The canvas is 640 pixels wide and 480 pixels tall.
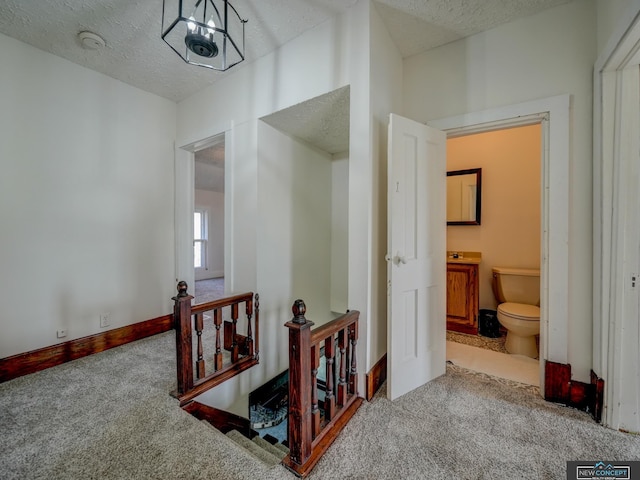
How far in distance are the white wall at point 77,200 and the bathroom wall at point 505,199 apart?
355 centimetres

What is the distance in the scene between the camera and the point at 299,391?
4.01 ft

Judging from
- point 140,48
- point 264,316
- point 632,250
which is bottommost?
point 264,316

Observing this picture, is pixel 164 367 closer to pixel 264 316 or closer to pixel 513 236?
pixel 264 316

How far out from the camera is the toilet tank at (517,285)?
2.68m

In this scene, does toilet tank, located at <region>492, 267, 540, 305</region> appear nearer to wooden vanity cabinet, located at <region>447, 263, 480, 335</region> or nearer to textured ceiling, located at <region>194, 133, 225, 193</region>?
wooden vanity cabinet, located at <region>447, 263, 480, 335</region>

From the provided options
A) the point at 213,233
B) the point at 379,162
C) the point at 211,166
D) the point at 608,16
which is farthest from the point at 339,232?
the point at 213,233

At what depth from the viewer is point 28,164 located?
6.75 ft

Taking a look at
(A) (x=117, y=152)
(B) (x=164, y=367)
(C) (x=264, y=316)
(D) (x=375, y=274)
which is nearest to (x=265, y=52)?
(A) (x=117, y=152)

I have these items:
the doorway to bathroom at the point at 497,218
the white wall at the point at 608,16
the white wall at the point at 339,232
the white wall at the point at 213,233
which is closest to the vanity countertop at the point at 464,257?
the doorway to bathroom at the point at 497,218

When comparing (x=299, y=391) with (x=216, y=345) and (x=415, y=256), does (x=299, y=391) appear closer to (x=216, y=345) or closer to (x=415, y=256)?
(x=216, y=345)

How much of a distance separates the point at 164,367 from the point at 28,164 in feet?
6.33

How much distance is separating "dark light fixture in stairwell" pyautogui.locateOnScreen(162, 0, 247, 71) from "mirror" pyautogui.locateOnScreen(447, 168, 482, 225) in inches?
106

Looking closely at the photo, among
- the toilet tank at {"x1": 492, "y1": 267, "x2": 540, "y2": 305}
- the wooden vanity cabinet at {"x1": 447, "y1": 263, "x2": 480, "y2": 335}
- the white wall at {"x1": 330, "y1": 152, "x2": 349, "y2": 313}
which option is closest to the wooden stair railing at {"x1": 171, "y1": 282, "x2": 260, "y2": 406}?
the white wall at {"x1": 330, "y1": 152, "x2": 349, "y2": 313}

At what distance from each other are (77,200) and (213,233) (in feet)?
14.8
